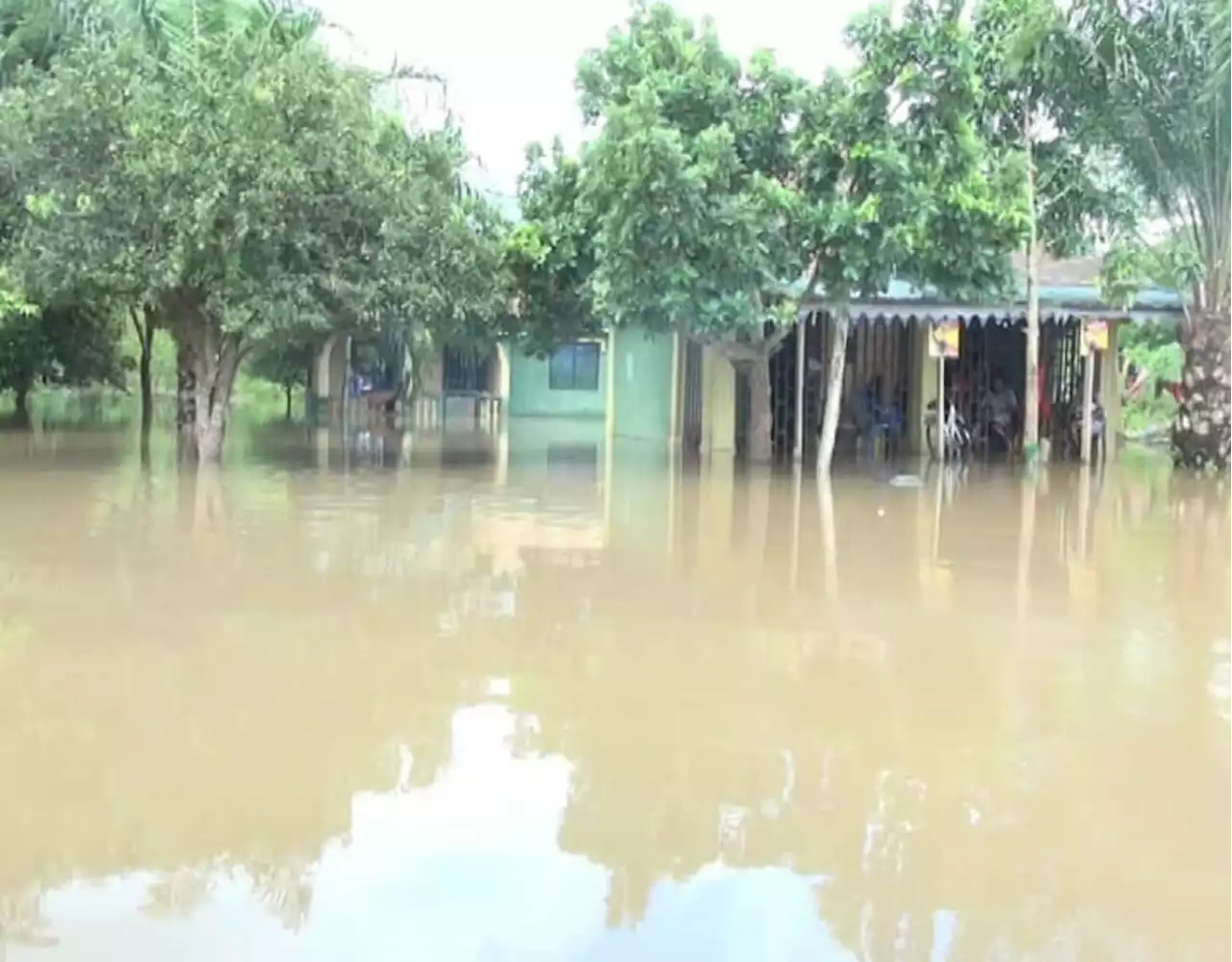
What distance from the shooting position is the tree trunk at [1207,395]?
18.5 metres

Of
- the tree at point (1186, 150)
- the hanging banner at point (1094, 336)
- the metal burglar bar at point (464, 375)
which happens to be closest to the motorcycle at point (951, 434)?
the hanging banner at point (1094, 336)

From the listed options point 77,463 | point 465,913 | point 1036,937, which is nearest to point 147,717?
point 465,913

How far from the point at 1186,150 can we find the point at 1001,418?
20.2 ft

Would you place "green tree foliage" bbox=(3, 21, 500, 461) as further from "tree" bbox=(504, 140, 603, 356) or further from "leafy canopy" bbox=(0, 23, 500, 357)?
"tree" bbox=(504, 140, 603, 356)

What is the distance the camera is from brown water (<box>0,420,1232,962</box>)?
407 cm

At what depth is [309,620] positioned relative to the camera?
794 cm

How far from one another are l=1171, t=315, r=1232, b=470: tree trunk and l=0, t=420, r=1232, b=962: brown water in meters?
8.12

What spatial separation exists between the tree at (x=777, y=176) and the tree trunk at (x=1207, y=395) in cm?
316

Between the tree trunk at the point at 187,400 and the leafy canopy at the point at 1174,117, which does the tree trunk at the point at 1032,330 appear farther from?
the tree trunk at the point at 187,400

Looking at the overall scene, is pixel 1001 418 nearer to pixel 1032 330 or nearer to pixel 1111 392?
pixel 1111 392

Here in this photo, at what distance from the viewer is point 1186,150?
17.6 m

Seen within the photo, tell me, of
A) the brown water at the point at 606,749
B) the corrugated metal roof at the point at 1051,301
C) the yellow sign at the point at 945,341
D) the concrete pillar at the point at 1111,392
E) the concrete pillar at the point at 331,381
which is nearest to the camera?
the brown water at the point at 606,749

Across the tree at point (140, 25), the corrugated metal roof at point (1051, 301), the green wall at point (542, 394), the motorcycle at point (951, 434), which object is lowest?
the motorcycle at point (951, 434)

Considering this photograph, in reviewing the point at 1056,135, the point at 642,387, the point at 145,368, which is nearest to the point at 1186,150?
the point at 1056,135
